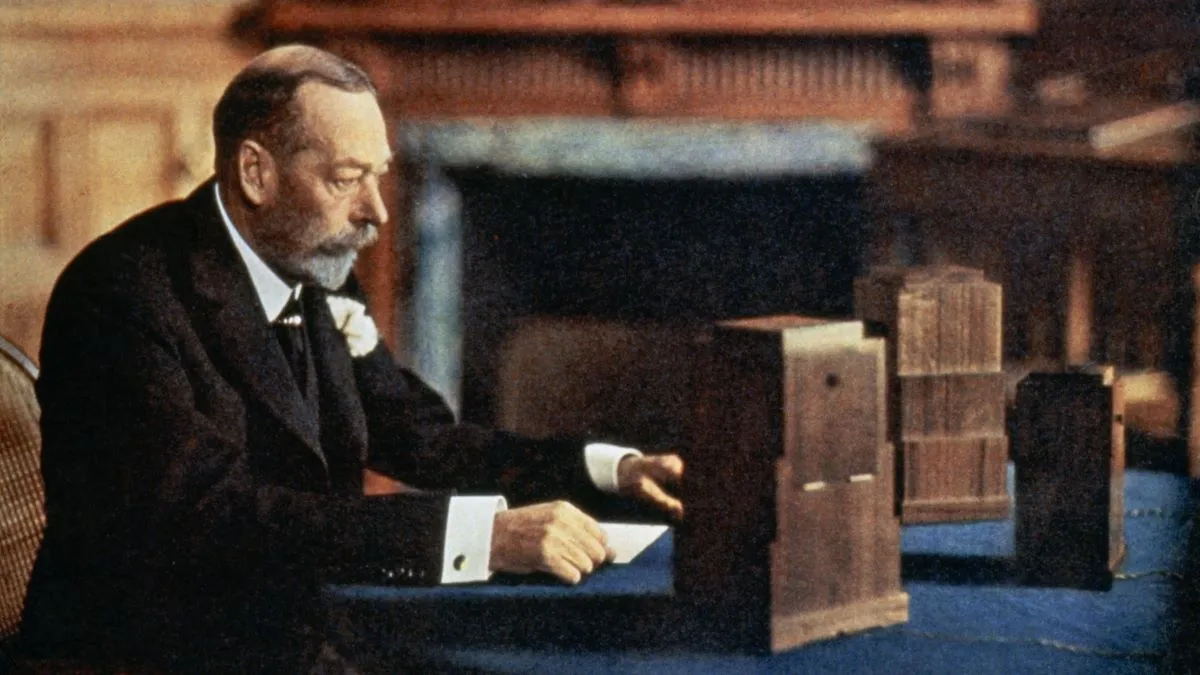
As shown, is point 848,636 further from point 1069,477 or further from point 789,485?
point 1069,477

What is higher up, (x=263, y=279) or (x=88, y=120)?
(x=88, y=120)

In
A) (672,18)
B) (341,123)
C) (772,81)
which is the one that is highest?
(672,18)

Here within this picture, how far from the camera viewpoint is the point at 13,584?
1685 mm

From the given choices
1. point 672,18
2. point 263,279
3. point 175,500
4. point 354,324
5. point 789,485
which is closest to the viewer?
point 789,485

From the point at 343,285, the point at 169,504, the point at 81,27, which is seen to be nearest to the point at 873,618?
the point at 169,504

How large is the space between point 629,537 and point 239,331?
0.51 metres

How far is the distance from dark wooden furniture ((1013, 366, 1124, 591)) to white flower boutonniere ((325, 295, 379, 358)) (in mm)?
893

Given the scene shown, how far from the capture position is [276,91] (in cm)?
158

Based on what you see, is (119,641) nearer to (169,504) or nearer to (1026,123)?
(169,504)

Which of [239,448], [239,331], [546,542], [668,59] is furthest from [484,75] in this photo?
[546,542]

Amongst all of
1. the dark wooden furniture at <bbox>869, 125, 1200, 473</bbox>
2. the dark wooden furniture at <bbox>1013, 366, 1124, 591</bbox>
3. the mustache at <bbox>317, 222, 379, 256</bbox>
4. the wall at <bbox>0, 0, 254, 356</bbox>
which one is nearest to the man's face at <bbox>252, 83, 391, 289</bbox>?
the mustache at <bbox>317, 222, 379, 256</bbox>

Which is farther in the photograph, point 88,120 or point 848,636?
point 88,120

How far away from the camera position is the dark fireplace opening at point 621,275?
13.1 feet

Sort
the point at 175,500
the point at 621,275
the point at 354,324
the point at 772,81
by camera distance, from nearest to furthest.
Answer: the point at 175,500, the point at 354,324, the point at 772,81, the point at 621,275
